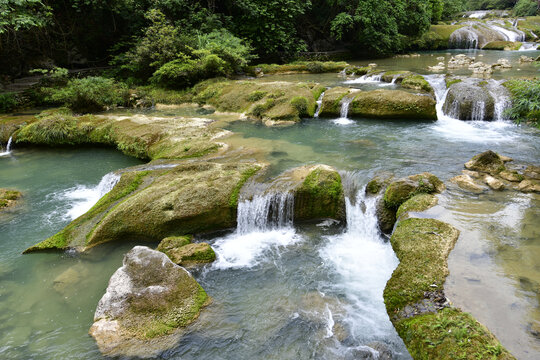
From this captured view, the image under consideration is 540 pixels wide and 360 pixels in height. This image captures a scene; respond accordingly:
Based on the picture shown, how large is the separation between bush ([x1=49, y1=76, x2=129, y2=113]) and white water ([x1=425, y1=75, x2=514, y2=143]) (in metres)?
15.7

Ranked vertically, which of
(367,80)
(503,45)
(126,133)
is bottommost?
(126,133)

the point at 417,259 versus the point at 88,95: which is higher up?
the point at 88,95

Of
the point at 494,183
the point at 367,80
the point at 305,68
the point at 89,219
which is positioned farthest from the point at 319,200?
the point at 305,68

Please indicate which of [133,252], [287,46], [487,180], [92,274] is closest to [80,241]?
[92,274]

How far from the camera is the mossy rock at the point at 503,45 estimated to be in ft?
A: 97.6

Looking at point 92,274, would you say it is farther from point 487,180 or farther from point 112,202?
point 487,180

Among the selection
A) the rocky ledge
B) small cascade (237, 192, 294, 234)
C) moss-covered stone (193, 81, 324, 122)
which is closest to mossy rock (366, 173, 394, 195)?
the rocky ledge

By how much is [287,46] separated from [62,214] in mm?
22762

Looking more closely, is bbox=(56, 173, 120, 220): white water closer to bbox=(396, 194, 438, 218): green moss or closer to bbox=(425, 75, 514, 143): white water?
bbox=(396, 194, 438, 218): green moss

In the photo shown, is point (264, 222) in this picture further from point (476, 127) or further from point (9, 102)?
point (9, 102)

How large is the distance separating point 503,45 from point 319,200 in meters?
33.5

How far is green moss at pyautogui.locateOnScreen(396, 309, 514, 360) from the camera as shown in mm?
3426

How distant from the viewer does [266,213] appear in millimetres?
7672

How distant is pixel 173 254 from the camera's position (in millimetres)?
6594
